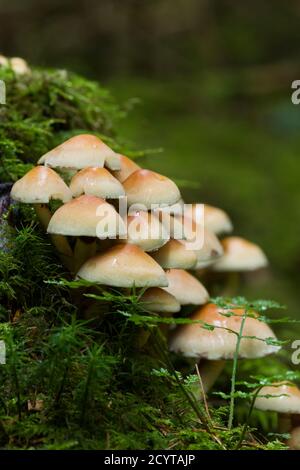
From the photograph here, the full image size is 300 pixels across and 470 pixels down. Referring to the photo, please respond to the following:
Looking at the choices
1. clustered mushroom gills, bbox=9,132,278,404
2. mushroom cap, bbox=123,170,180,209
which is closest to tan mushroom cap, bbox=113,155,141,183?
clustered mushroom gills, bbox=9,132,278,404

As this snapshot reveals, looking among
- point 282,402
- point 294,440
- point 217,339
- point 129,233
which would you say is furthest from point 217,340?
point 129,233

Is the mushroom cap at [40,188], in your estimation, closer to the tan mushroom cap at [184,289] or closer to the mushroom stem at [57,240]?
the mushroom stem at [57,240]

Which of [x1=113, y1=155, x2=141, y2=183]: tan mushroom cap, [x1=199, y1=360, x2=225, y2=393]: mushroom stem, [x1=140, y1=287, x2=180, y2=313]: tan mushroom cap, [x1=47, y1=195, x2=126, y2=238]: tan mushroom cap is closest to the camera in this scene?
[x1=47, y1=195, x2=126, y2=238]: tan mushroom cap

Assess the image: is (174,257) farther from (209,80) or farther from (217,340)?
(209,80)

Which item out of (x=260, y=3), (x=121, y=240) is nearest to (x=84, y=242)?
(x=121, y=240)

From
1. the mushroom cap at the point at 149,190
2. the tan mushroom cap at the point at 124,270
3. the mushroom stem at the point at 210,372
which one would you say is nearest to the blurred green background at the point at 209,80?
the mushroom stem at the point at 210,372

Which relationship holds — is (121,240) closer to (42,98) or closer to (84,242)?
(84,242)

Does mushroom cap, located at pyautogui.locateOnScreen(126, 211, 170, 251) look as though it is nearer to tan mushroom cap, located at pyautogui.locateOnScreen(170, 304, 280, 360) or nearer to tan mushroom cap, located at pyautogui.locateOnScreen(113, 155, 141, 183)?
tan mushroom cap, located at pyautogui.locateOnScreen(113, 155, 141, 183)
